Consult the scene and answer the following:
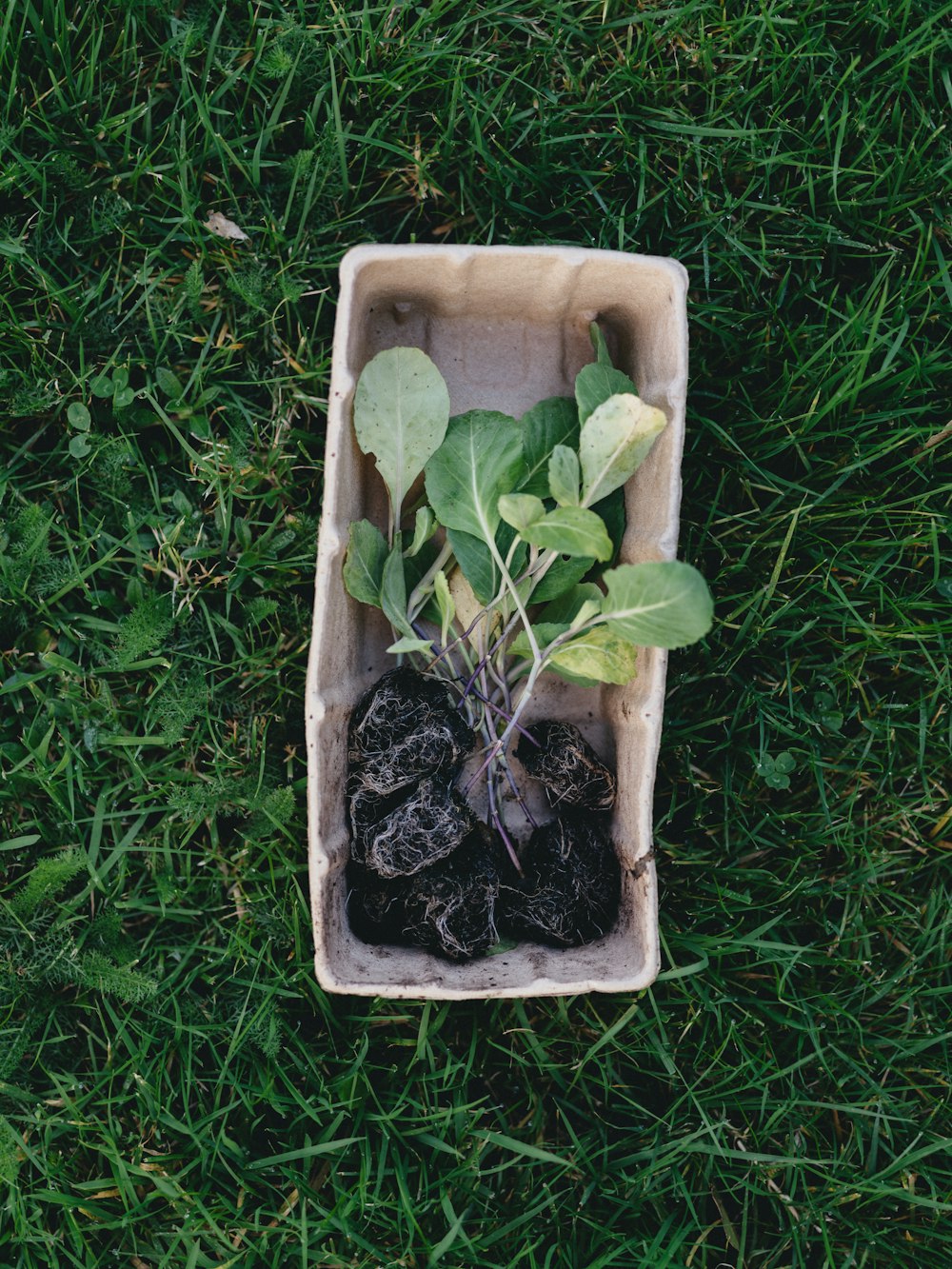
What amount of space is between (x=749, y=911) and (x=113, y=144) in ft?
5.27

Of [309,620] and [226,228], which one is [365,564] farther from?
[226,228]

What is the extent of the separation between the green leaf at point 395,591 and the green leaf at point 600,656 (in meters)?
0.22

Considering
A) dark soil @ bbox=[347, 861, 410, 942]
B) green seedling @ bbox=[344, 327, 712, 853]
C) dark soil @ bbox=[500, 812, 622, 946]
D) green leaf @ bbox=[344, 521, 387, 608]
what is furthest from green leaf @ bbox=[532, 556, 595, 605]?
dark soil @ bbox=[347, 861, 410, 942]

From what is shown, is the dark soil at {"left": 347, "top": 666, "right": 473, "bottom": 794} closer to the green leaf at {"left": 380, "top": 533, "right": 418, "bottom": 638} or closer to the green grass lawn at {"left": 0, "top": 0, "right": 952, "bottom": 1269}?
the green leaf at {"left": 380, "top": 533, "right": 418, "bottom": 638}

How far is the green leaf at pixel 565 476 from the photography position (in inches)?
54.6

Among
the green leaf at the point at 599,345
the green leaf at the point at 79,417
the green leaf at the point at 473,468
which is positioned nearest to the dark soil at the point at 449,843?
the green leaf at the point at 473,468

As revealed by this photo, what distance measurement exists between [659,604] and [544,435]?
0.37 metres

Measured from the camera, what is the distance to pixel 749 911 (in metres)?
1.74

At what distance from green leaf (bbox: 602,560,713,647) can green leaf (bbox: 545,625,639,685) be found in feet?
0.21

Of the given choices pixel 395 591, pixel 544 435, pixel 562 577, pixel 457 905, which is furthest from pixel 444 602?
pixel 457 905

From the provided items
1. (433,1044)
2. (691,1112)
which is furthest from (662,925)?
(433,1044)

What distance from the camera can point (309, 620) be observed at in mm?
1718

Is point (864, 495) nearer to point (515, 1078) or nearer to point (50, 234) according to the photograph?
point (515, 1078)

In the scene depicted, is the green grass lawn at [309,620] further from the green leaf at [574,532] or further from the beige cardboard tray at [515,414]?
the green leaf at [574,532]
